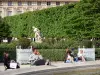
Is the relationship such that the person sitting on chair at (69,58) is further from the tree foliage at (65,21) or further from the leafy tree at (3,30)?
the leafy tree at (3,30)

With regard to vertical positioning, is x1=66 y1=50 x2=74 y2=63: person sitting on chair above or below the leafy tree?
below

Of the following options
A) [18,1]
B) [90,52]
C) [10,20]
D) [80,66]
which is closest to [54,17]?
[10,20]

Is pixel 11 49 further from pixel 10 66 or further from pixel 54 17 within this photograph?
pixel 54 17

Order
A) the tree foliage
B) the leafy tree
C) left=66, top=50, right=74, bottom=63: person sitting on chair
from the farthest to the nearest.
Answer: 1. the leafy tree
2. the tree foliage
3. left=66, top=50, right=74, bottom=63: person sitting on chair

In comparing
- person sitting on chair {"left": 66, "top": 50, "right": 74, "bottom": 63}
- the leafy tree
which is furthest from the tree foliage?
person sitting on chair {"left": 66, "top": 50, "right": 74, "bottom": 63}

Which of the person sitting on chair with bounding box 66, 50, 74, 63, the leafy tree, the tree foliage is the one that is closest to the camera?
the person sitting on chair with bounding box 66, 50, 74, 63

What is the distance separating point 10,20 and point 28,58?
1851 inches

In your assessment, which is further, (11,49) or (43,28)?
(43,28)

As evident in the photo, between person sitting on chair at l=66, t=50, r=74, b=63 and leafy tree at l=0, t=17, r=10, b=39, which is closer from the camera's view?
person sitting on chair at l=66, t=50, r=74, b=63

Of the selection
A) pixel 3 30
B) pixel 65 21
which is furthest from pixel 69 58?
pixel 3 30

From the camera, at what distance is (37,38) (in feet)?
169

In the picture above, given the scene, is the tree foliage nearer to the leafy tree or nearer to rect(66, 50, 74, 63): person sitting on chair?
the leafy tree

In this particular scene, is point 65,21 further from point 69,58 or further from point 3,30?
point 3,30

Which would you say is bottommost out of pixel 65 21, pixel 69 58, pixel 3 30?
pixel 69 58
